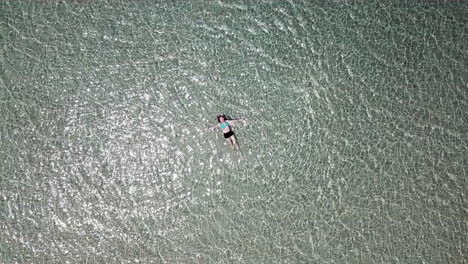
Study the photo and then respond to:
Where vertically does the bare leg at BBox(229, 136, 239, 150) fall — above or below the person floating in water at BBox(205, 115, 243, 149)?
below

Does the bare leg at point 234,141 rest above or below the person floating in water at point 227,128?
below

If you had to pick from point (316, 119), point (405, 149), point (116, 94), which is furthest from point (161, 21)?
point (405, 149)

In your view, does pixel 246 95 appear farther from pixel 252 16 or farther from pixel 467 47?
pixel 467 47
